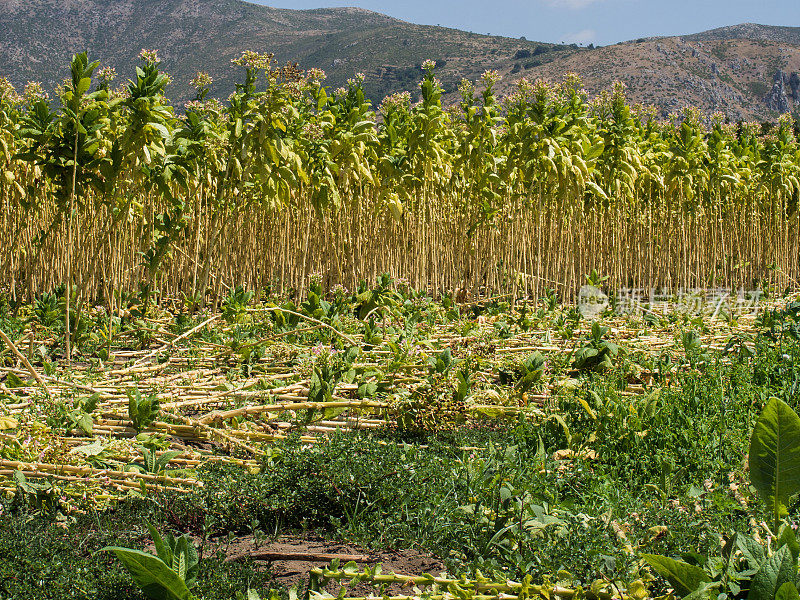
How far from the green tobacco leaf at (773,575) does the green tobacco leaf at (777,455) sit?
0.38 metres

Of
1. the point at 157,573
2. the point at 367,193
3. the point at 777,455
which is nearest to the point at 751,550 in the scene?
the point at 777,455

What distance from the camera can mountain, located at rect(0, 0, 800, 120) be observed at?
218 feet

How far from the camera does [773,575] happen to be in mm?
1839

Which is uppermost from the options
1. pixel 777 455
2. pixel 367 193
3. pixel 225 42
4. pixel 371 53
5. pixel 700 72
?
pixel 225 42

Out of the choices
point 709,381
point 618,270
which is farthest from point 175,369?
point 618,270

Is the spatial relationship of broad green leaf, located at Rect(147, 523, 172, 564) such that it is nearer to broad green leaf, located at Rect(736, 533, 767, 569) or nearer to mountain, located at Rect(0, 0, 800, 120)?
broad green leaf, located at Rect(736, 533, 767, 569)

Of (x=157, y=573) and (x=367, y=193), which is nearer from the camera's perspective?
(x=157, y=573)

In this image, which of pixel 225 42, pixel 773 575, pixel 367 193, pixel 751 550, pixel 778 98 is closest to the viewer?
pixel 773 575

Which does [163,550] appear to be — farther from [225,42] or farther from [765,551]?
[225,42]

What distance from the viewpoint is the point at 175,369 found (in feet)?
15.4

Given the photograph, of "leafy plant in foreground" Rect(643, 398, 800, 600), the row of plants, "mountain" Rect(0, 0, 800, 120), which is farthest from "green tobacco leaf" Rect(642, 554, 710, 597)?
"mountain" Rect(0, 0, 800, 120)

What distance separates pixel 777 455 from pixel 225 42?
289ft

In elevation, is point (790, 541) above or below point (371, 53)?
below

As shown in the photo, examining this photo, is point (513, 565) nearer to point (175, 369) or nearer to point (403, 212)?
point (175, 369)
